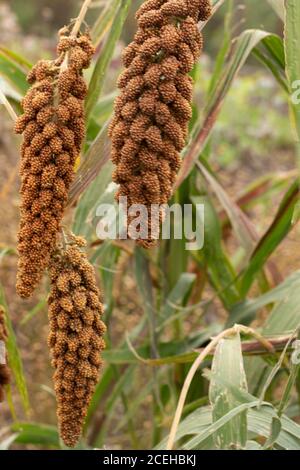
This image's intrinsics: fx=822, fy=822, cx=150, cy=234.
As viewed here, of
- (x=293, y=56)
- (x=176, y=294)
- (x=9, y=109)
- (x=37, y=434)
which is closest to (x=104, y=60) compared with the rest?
(x=9, y=109)

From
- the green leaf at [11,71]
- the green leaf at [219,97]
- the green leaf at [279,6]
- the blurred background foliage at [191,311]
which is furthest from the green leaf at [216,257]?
the green leaf at [279,6]

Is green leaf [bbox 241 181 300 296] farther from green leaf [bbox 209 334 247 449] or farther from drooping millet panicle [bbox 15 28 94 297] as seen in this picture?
drooping millet panicle [bbox 15 28 94 297]

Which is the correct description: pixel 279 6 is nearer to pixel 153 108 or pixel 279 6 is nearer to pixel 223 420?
pixel 153 108

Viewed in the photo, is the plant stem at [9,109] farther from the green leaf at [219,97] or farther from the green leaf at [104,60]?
the green leaf at [219,97]

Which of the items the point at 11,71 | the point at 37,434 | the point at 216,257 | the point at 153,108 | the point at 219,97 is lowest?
the point at 37,434
